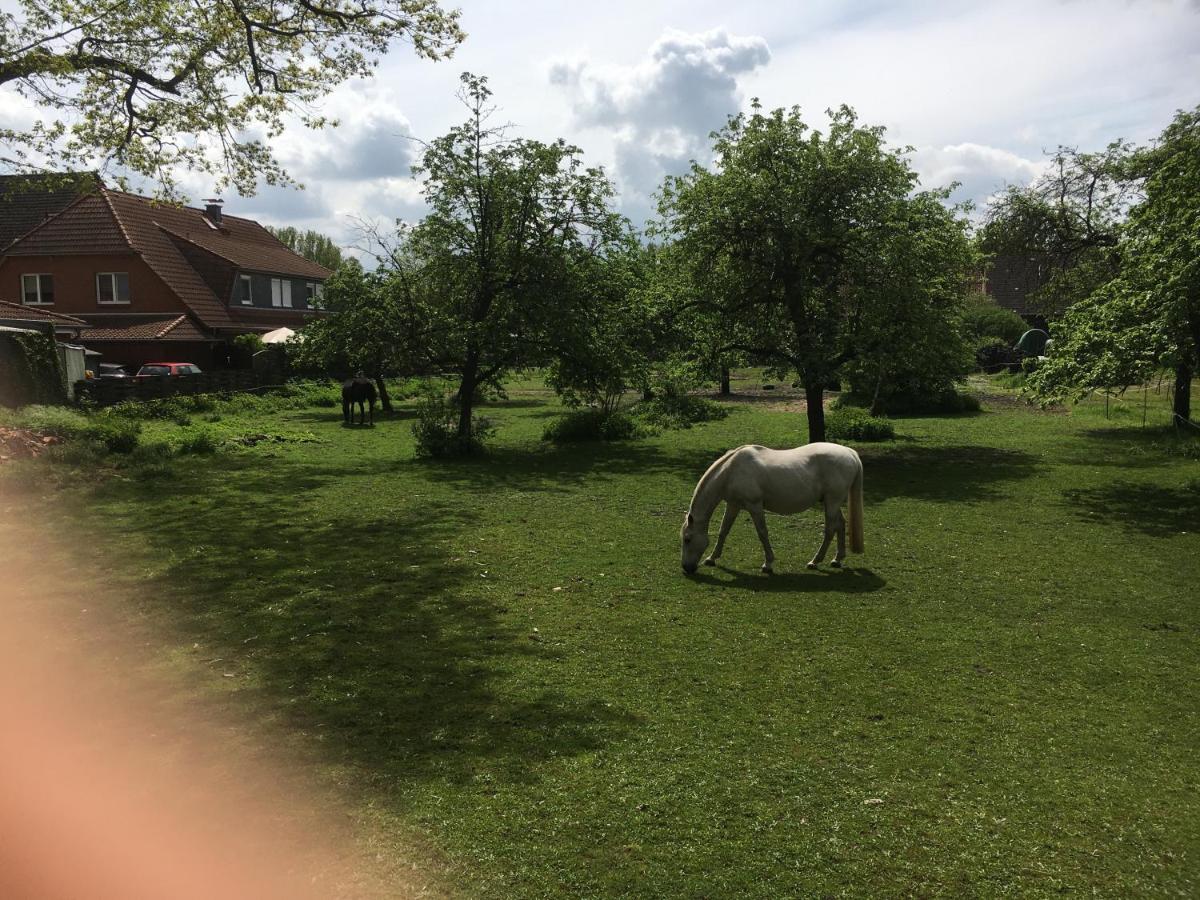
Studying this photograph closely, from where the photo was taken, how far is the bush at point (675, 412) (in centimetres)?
2317

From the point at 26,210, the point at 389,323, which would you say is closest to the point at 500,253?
the point at 389,323

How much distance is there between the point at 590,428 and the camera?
958 inches

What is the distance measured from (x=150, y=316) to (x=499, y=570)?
39158mm

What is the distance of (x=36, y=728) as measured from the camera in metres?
5.44

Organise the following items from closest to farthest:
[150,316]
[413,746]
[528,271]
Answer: [413,746] → [528,271] → [150,316]

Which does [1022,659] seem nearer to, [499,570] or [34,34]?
[499,570]

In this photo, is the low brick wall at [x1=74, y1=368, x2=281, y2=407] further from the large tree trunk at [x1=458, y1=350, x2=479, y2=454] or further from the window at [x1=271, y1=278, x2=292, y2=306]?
the window at [x1=271, y1=278, x2=292, y2=306]

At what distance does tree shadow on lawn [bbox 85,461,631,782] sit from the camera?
5.52 metres

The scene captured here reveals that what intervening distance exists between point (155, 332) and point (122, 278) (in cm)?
487

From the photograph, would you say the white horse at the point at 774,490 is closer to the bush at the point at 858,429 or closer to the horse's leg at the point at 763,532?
the horse's leg at the point at 763,532

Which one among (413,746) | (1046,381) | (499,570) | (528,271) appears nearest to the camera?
(413,746)

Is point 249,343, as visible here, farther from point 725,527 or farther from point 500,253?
point 725,527

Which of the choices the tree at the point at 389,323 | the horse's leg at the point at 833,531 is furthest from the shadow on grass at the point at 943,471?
the tree at the point at 389,323

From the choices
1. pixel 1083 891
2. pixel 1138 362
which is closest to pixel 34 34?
pixel 1083 891
